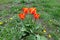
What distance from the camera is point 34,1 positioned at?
7484 millimetres

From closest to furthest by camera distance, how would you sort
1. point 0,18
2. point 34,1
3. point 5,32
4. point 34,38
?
point 34,38 < point 5,32 < point 0,18 < point 34,1

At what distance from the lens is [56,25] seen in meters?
5.98

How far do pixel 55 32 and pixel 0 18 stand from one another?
5.07 feet

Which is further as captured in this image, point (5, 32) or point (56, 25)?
point (56, 25)

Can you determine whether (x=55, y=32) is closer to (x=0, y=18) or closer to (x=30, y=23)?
(x=30, y=23)

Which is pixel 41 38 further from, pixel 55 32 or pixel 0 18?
pixel 0 18

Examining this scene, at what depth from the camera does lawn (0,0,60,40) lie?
501 centimetres

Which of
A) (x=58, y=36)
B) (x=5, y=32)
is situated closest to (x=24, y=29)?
(x=5, y=32)

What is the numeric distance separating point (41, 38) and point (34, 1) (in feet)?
8.71

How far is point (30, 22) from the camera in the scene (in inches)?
203

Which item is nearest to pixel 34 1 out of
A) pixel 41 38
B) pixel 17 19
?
pixel 17 19

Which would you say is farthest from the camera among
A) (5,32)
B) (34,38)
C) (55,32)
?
(55,32)

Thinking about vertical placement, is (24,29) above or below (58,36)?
above

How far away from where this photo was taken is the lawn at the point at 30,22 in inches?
197
